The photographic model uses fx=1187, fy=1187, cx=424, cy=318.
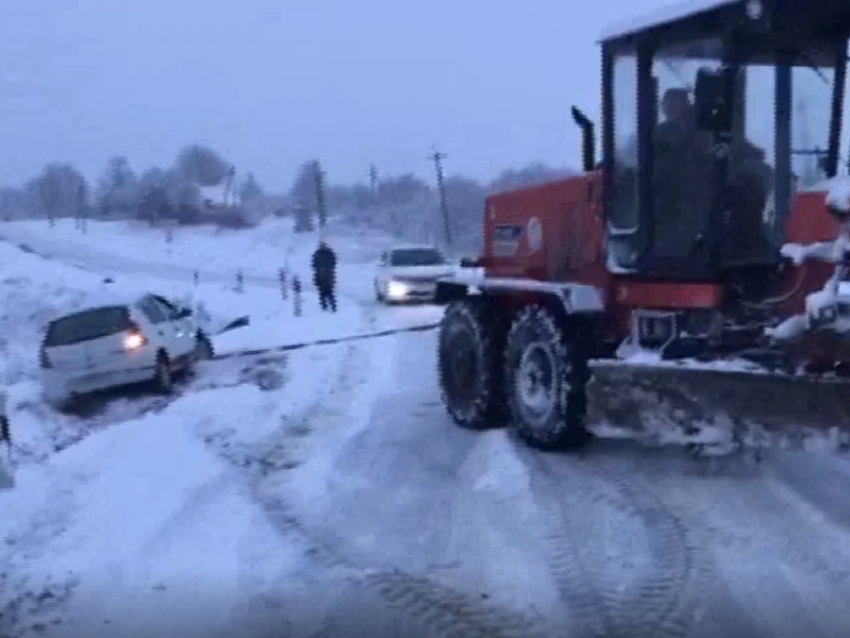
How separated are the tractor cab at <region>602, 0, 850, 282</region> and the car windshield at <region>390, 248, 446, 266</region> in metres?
21.7

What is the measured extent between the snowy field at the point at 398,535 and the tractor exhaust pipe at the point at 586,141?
2216mm

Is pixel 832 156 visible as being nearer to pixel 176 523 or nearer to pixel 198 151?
pixel 176 523

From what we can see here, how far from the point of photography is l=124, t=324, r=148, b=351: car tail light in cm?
1631

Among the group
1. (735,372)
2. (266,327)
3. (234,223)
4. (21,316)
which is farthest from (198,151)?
(735,372)

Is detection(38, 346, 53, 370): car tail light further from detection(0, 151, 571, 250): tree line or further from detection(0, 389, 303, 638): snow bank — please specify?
detection(0, 151, 571, 250): tree line

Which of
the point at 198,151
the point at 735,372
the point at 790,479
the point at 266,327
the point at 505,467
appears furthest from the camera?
the point at 198,151

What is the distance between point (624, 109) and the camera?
8.70 meters

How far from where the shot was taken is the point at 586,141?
9.34 m

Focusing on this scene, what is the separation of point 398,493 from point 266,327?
53.2ft

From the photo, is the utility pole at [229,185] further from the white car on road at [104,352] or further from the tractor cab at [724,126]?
the tractor cab at [724,126]

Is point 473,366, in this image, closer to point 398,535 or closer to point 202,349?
point 398,535

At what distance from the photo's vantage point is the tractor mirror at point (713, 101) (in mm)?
7516

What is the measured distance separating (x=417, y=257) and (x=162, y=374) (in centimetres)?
1463

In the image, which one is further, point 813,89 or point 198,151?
point 198,151
